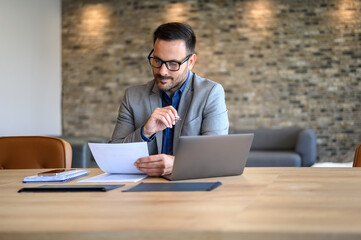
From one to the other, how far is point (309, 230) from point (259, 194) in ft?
1.35

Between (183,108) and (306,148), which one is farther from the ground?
(183,108)

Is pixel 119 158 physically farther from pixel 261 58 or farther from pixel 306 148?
pixel 261 58

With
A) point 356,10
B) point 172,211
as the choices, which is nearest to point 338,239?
point 172,211

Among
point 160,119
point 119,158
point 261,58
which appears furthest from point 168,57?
point 261,58

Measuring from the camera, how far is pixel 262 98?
691 centimetres

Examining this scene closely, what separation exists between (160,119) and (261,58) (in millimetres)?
5215

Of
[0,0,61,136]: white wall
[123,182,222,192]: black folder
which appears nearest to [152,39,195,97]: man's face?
[123,182,222,192]: black folder

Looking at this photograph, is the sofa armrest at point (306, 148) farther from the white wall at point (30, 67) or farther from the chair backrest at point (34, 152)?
the chair backrest at point (34, 152)

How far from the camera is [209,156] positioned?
5.09 ft

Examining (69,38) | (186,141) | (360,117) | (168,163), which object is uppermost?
(69,38)

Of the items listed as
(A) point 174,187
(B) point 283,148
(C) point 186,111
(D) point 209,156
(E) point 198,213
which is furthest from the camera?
(B) point 283,148

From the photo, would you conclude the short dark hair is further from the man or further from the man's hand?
the man's hand

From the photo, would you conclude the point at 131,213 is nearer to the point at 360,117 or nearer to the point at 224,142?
the point at 224,142

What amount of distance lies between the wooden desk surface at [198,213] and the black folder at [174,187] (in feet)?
0.12
